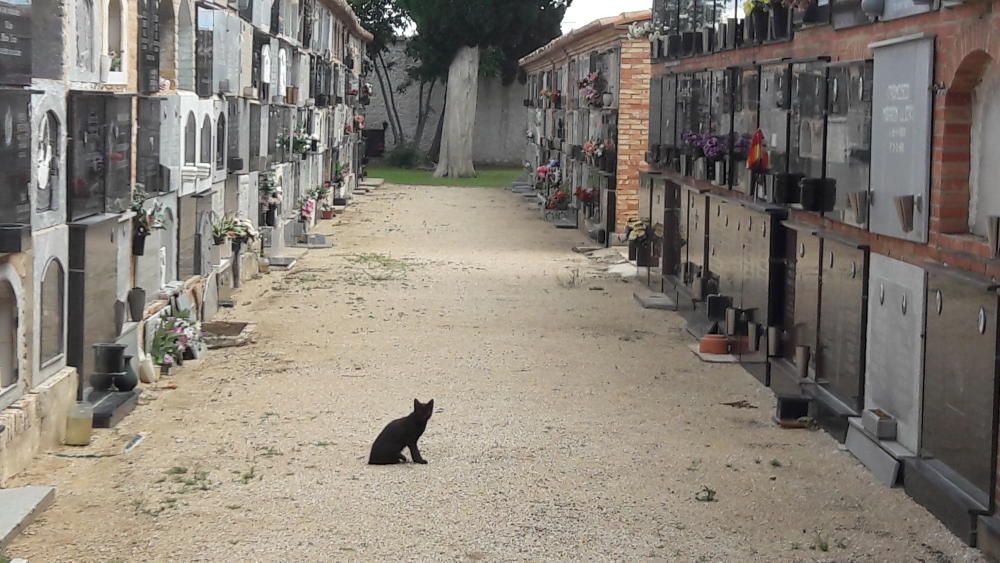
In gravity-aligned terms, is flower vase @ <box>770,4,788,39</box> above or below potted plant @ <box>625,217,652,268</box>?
above

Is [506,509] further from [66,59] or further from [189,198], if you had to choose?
[189,198]

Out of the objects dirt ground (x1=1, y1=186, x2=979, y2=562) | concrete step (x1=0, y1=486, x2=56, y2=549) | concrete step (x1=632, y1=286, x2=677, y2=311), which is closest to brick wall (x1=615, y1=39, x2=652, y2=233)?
concrete step (x1=632, y1=286, x2=677, y2=311)

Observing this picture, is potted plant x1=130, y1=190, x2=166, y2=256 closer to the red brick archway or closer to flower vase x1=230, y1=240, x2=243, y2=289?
flower vase x1=230, y1=240, x2=243, y2=289

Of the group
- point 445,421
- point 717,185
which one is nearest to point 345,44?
point 717,185

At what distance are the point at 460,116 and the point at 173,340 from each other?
29313 mm

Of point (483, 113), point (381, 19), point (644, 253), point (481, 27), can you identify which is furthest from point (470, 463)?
point (483, 113)

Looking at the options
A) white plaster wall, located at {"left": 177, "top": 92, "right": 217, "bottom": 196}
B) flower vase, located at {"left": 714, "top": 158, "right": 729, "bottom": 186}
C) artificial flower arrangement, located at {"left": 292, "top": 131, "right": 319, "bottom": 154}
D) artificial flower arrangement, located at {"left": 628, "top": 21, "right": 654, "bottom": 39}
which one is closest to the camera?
white plaster wall, located at {"left": 177, "top": 92, "right": 217, "bottom": 196}

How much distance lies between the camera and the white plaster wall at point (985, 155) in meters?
6.63

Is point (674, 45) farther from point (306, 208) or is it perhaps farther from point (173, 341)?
point (306, 208)

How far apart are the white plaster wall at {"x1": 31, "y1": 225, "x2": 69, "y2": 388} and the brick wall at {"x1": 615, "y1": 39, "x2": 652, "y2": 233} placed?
484 inches

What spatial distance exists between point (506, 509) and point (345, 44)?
2501 centimetres

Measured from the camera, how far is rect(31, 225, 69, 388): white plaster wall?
7371mm

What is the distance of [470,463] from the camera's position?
7.69m

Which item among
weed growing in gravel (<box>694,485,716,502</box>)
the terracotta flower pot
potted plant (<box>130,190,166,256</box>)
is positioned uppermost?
potted plant (<box>130,190,166,256</box>)
